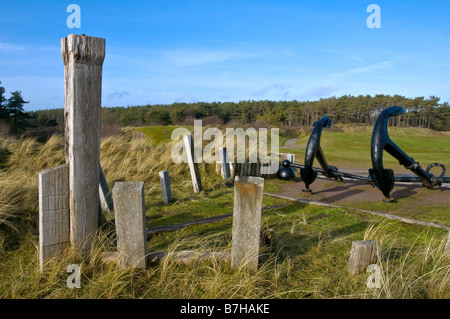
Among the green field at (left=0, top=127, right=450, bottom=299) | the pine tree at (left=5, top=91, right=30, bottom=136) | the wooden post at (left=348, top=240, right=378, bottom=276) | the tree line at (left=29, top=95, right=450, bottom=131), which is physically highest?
the tree line at (left=29, top=95, right=450, bottom=131)

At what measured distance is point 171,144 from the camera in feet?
37.1

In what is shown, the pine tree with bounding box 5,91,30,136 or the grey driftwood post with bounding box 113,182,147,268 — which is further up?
the pine tree with bounding box 5,91,30,136

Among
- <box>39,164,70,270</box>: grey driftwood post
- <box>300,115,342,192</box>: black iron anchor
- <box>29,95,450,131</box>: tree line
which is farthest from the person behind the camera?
<box>29,95,450,131</box>: tree line

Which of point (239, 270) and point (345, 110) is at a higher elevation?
point (345, 110)

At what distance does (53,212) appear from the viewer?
11.1ft

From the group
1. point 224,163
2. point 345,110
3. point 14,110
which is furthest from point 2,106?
point 345,110

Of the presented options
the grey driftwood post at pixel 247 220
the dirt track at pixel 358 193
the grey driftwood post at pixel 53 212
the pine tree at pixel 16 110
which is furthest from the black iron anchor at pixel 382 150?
the pine tree at pixel 16 110

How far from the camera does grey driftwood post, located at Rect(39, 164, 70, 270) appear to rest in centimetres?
331

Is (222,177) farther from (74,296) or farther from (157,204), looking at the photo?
(74,296)

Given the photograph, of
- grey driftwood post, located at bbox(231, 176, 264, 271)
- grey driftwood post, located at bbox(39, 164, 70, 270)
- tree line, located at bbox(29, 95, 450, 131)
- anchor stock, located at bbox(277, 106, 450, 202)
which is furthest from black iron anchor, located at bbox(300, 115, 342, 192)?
tree line, located at bbox(29, 95, 450, 131)

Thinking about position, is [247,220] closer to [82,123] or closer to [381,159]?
[82,123]

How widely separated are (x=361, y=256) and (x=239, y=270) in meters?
1.17

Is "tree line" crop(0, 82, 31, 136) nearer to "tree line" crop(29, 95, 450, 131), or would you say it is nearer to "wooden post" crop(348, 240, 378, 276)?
"wooden post" crop(348, 240, 378, 276)

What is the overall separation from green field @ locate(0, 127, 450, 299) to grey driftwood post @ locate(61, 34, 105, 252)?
0.24 m
